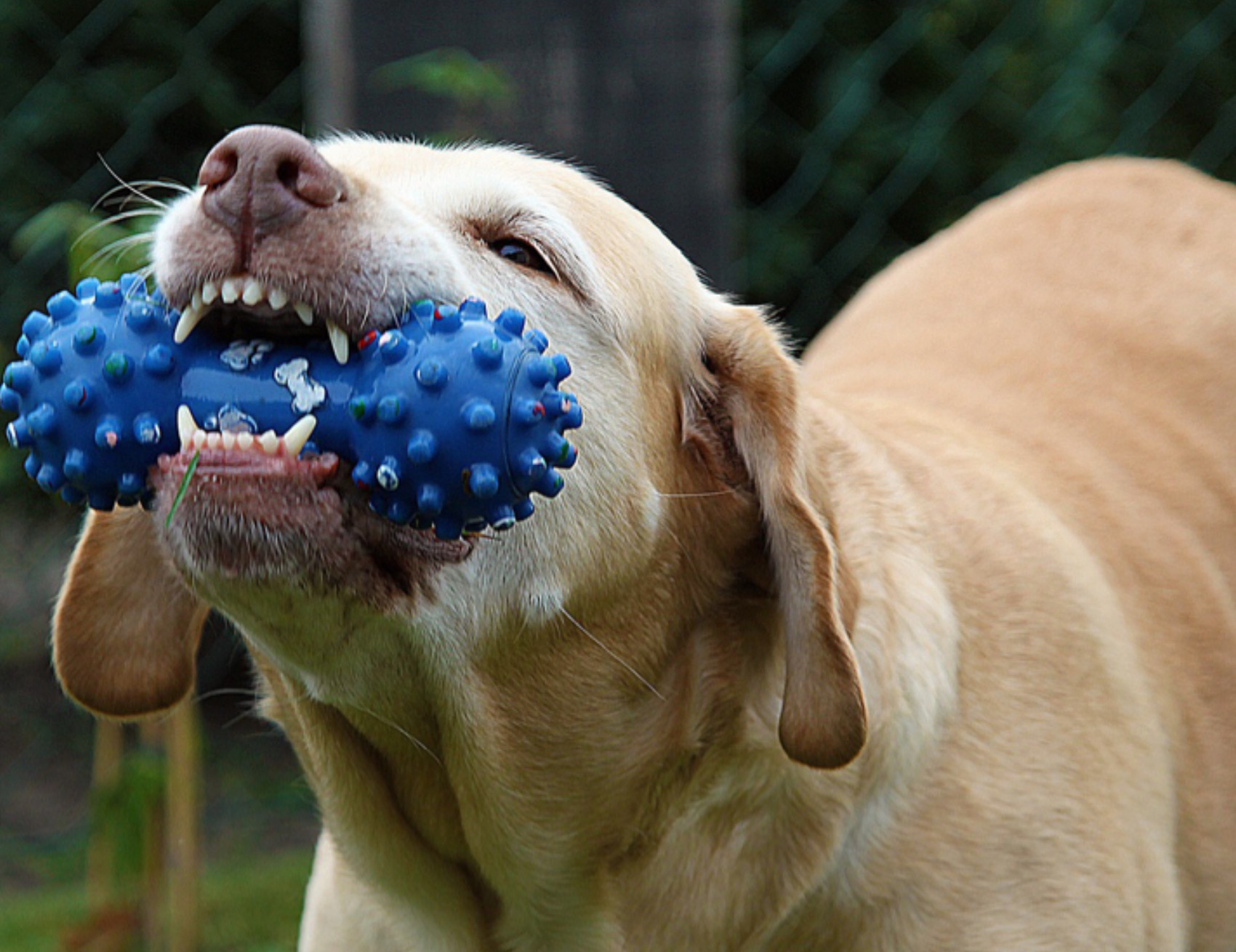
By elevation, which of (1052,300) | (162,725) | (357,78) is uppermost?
(357,78)

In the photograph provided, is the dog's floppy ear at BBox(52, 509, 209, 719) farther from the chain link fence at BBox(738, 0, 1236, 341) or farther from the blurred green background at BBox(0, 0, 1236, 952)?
the chain link fence at BBox(738, 0, 1236, 341)

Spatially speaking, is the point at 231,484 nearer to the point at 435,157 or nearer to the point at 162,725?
the point at 435,157

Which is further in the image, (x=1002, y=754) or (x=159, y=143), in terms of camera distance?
(x=159, y=143)

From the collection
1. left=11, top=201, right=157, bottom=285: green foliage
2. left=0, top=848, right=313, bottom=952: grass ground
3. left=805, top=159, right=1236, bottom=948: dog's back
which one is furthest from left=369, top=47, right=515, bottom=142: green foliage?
left=0, top=848, right=313, bottom=952: grass ground

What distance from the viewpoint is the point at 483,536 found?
2.11m

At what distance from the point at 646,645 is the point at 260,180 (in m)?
0.94

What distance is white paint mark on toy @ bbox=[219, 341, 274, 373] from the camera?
1.84 m

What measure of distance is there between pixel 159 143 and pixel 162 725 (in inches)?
90.1

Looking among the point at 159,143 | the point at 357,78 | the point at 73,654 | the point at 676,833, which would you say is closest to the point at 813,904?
the point at 676,833

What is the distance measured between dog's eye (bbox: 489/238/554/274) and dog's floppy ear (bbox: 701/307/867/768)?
0.38 meters

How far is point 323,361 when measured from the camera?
1.87 m

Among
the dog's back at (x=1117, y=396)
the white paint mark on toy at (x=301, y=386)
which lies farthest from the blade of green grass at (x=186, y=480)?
the dog's back at (x=1117, y=396)

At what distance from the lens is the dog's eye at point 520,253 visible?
228 cm

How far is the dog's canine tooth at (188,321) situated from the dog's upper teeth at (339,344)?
162 mm
